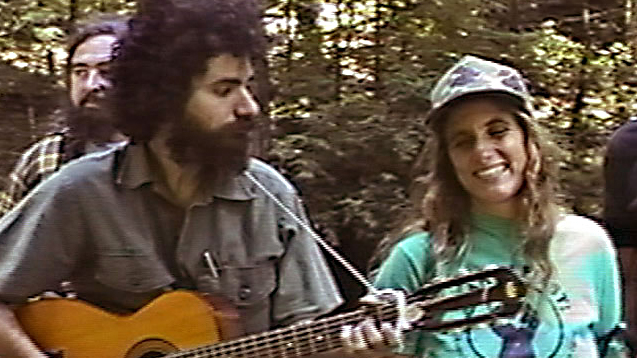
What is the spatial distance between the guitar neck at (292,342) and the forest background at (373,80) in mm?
Answer: 1151

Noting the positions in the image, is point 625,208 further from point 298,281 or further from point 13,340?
point 13,340

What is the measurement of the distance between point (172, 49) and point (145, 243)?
0.23 m

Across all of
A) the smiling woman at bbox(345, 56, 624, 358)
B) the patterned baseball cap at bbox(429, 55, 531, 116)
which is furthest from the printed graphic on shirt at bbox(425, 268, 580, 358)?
the patterned baseball cap at bbox(429, 55, 531, 116)

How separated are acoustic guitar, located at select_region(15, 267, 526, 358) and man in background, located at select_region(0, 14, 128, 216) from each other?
0.25 meters

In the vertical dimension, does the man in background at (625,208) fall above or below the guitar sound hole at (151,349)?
above

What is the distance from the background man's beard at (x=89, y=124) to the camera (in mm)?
1505

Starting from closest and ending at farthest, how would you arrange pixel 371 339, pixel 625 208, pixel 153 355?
pixel 371 339, pixel 153 355, pixel 625 208

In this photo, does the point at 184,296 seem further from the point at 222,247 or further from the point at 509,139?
the point at 509,139

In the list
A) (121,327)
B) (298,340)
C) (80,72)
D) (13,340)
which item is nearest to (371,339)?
(298,340)

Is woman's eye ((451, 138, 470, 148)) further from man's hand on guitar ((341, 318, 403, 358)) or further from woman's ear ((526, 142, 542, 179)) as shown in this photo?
man's hand on guitar ((341, 318, 403, 358))

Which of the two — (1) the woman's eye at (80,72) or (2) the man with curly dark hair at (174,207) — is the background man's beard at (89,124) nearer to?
(1) the woman's eye at (80,72)

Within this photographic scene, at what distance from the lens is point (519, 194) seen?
136 centimetres

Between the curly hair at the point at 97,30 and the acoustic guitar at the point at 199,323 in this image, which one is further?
the curly hair at the point at 97,30

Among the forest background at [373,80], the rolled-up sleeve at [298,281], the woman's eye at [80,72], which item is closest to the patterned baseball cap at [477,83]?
the rolled-up sleeve at [298,281]
